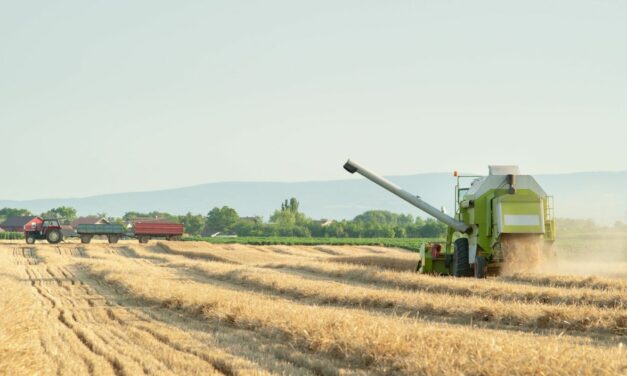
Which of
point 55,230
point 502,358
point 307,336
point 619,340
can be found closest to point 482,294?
point 619,340

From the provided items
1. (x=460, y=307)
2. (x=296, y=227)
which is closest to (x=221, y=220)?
(x=296, y=227)

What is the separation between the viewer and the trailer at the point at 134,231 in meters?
69.2

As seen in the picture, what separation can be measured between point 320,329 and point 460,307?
4.88 m

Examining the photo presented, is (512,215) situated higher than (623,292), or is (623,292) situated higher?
(512,215)

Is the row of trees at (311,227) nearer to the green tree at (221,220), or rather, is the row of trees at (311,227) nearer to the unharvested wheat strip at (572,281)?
the green tree at (221,220)

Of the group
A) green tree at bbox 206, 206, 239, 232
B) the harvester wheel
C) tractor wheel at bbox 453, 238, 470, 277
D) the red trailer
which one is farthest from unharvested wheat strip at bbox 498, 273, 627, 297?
green tree at bbox 206, 206, 239, 232

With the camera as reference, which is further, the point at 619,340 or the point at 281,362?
the point at 619,340

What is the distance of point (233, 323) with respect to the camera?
48.7ft

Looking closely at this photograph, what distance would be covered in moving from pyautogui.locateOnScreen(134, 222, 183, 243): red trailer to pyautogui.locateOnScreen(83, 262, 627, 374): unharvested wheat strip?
56115mm

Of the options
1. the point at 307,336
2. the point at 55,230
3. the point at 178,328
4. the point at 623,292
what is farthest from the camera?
the point at 55,230

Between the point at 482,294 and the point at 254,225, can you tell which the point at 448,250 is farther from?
the point at 254,225

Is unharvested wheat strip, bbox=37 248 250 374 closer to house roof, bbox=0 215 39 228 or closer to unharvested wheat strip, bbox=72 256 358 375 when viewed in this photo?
unharvested wheat strip, bbox=72 256 358 375

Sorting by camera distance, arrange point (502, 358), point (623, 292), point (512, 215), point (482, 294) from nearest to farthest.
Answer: point (502, 358)
point (623, 292)
point (482, 294)
point (512, 215)

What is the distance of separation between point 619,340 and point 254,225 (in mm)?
134230
